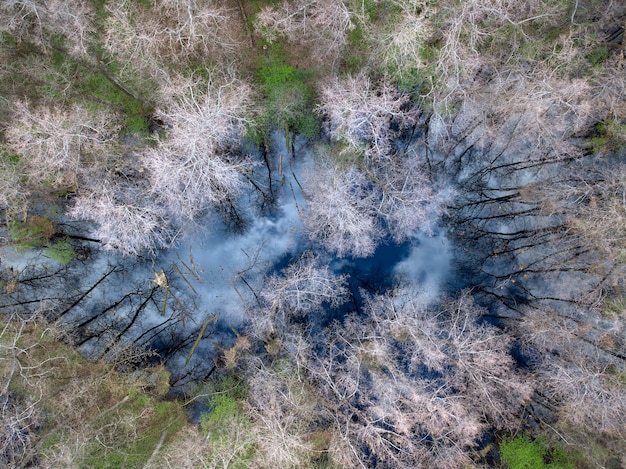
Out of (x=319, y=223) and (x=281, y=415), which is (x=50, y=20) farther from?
(x=281, y=415)

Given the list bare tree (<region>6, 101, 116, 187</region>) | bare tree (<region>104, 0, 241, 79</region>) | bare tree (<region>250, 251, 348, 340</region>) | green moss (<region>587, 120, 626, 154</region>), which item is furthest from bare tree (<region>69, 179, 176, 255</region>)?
green moss (<region>587, 120, 626, 154</region>)

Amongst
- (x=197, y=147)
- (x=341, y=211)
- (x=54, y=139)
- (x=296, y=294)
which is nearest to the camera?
(x=54, y=139)

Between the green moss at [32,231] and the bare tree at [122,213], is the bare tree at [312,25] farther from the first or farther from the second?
the green moss at [32,231]

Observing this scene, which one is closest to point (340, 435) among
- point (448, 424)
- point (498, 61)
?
point (448, 424)

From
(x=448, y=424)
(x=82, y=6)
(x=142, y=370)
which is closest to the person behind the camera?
(x=82, y=6)

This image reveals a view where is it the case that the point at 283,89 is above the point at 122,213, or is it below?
above

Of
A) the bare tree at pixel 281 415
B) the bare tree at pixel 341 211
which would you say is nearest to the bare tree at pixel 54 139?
the bare tree at pixel 341 211

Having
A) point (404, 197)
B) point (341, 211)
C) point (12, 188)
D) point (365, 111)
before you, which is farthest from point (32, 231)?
point (404, 197)

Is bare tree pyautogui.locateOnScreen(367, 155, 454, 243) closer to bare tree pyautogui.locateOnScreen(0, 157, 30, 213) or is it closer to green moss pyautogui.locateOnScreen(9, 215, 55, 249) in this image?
green moss pyautogui.locateOnScreen(9, 215, 55, 249)

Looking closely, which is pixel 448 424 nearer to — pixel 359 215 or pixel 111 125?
pixel 359 215

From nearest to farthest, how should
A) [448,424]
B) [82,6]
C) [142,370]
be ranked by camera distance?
[82,6] < [448,424] < [142,370]
